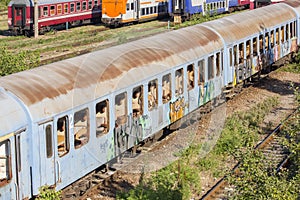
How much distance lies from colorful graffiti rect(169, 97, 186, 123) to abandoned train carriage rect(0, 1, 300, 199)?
2 cm

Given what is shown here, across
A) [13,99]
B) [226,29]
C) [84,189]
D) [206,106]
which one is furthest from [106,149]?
[226,29]

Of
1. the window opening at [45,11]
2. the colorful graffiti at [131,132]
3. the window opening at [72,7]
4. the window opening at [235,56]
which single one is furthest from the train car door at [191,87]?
the window opening at [72,7]

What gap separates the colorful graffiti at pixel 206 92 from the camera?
57.8ft

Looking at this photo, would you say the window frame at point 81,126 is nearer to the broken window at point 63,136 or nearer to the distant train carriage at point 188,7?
the broken window at point 63,136

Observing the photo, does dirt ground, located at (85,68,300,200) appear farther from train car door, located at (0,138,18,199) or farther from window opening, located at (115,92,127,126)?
train car door, located at (0,138,18,199)

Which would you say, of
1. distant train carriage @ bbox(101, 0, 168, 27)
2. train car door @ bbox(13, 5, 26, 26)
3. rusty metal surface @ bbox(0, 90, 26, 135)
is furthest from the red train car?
rusty metal surface @ bbox(0, 90, 26, 135)

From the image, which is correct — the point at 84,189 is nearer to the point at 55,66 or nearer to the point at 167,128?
the point at 55,66

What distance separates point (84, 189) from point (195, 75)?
5477 mm

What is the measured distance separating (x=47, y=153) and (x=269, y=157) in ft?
22.3

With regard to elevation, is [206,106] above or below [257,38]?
below

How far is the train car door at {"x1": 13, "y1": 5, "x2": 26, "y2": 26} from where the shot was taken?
1549 inches

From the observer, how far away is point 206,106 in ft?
62.2

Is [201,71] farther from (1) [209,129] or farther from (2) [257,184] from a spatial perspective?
(2) [257,184]

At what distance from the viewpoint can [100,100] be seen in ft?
40.9
